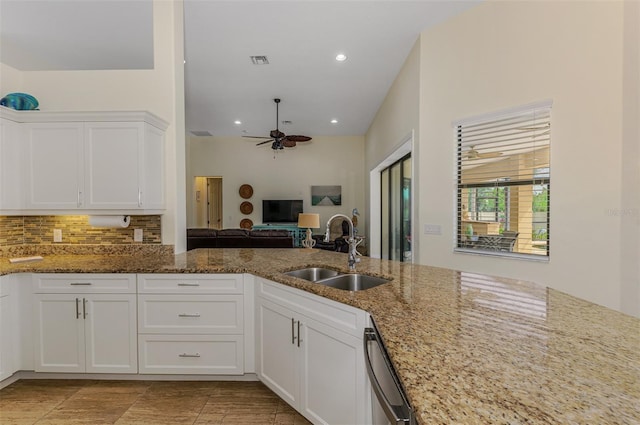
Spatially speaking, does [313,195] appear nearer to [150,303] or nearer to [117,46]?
[117,46]

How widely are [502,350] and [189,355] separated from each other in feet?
6.99

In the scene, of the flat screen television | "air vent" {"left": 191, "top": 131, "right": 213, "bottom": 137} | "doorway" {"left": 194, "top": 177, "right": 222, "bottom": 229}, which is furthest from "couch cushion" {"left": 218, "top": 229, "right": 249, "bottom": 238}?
"doorway" {"left": 194, "top": 177, "right": 222, "bottom": 229}

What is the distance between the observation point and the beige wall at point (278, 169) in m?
8.07

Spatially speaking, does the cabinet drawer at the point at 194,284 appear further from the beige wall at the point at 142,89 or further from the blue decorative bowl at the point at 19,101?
the blue decorative bowl at the point at 19,101

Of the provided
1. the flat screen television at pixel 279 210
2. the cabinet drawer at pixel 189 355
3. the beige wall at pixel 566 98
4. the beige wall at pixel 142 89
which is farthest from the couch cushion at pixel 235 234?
the flat screen television at pixel 279 210

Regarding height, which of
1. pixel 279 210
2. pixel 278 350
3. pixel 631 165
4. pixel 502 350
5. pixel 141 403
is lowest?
pixel 141 403

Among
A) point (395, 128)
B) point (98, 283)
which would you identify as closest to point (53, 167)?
point (98, 283)

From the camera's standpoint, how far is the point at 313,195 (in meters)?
8.09

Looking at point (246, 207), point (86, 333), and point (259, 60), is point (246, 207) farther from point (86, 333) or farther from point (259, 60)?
point (86, 333)

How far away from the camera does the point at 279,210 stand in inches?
314

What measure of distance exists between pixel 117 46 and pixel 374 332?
4.32 meters

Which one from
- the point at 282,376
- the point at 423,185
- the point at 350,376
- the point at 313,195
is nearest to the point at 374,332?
the point at 350,376

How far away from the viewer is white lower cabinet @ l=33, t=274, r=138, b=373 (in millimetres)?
2244

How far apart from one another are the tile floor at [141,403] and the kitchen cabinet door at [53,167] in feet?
4.62
